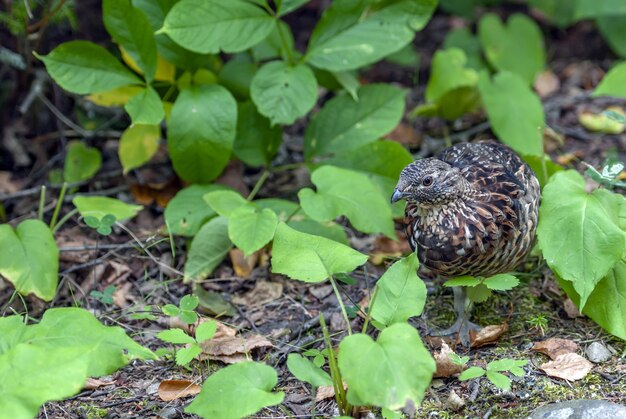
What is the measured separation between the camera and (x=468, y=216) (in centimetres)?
366

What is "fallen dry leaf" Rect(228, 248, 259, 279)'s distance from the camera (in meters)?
4.53

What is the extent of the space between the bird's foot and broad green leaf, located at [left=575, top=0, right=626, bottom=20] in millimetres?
3050

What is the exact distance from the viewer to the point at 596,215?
3.67 metres

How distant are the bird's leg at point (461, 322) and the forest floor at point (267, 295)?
79 millimetres

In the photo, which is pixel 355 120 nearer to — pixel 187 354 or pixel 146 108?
pixel 146 108

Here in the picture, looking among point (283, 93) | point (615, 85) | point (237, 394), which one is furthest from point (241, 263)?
point (615, 85)

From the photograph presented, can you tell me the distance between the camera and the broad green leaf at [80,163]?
204 inches

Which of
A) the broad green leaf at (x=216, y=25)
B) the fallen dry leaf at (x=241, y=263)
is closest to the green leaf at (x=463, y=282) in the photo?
the fallen dry leaf at (x=241, y=263)

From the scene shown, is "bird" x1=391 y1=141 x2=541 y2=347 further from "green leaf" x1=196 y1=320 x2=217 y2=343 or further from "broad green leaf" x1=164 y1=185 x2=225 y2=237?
"broad green leaf" x1=164 y1=185 x2=225 y2=237

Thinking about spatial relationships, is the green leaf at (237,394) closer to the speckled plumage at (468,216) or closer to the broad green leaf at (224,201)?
the speckled plumage at (468,216)

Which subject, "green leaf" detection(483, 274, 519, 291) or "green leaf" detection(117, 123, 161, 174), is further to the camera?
"green leaf" detection(117, 123, 161, 174)

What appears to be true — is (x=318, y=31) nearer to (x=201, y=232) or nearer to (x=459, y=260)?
(x=201, y=232)

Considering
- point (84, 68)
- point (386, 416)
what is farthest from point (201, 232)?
point (386, 416)

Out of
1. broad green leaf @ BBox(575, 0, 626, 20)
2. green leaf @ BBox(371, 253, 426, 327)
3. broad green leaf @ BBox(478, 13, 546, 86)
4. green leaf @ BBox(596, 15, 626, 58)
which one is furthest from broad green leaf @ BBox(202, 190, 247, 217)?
green leaf @ BBox(596, 15, 626, 58)
